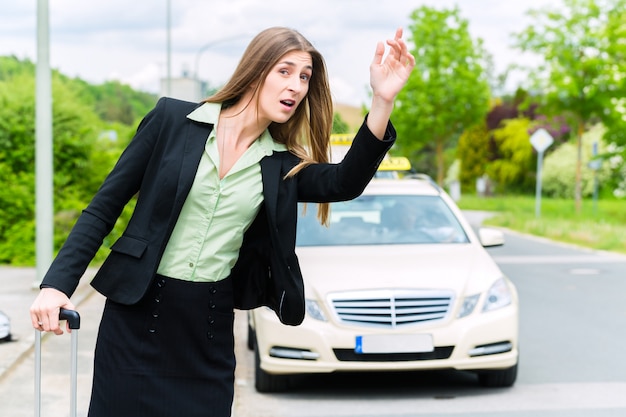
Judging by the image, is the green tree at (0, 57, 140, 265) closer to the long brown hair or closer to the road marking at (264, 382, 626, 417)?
the road marking at (264, 382, 626, 417)

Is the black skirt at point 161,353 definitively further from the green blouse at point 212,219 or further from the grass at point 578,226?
the grass at point 578,226

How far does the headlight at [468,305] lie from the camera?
696cm

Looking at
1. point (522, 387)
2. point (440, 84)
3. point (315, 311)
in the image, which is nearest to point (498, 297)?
point (522, 387)

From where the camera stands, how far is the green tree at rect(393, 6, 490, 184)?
48156 mm

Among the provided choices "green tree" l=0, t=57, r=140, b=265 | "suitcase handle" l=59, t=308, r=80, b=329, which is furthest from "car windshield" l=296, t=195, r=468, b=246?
"green tree" l=0, t=57, r=140, b=265

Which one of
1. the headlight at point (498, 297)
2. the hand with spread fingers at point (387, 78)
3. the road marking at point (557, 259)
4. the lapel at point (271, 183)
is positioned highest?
the hand with spread fingers at point (387, 78)

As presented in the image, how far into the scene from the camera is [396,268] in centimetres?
723

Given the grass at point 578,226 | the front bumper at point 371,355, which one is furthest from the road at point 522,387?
the grass at point 578,226

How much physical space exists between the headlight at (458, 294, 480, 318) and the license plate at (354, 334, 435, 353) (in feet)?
1.09

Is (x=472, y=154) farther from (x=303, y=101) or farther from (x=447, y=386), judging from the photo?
(x=303, y=101)

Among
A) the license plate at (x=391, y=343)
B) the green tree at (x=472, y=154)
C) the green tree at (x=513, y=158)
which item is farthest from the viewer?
the green tree at (x=472, y=154)

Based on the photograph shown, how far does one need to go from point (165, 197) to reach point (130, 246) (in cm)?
16

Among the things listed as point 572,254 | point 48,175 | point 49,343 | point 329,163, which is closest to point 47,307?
point 329,163

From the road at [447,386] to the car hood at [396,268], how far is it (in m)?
0.73
